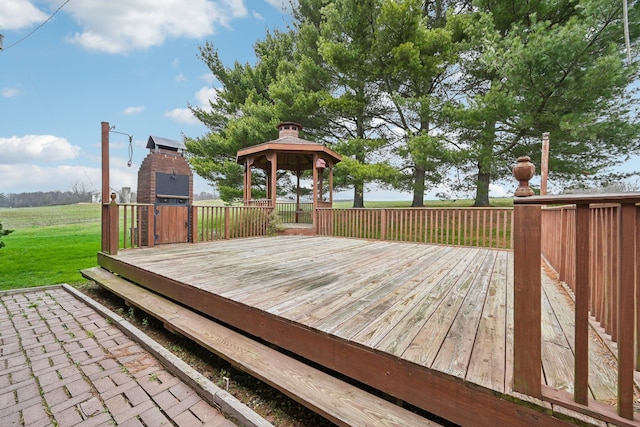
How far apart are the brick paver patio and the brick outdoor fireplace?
2.33 metres

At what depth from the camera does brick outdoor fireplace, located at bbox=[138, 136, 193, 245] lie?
487 cm

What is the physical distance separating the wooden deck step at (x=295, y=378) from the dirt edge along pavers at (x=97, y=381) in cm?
21

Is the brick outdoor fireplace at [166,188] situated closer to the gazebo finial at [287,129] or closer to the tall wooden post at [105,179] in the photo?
the tall wooden post at [105,179]

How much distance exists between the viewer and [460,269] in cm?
341

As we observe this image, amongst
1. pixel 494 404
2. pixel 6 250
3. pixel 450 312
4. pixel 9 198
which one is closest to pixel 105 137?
pixel 450 312

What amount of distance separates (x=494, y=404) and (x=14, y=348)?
372cm

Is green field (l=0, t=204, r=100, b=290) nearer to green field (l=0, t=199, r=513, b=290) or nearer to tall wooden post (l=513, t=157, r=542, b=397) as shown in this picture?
green field (l=0, t=199, r=513, b=290)

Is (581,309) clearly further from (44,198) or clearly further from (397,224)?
(44,198)

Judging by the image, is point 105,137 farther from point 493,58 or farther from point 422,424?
point 493,58

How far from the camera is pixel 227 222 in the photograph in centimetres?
625

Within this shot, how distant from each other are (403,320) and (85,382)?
229 cm

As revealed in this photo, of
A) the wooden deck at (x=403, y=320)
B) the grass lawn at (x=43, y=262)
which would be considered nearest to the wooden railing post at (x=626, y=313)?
the wooden deck at (x=403, y=320)

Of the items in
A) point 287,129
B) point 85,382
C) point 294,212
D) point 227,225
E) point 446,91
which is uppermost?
point 446,91

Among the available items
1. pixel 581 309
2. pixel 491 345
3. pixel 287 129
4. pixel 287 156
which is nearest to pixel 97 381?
pixel 491 345
